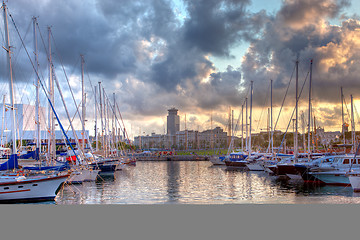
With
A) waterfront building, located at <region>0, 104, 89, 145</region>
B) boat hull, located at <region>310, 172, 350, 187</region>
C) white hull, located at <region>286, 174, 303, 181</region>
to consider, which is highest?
waterfront building, located at <region>0, 104, 89, 145</region>

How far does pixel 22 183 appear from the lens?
2402cm

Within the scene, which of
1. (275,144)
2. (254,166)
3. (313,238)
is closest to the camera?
(313,238)

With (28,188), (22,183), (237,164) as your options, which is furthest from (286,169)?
(22,183)

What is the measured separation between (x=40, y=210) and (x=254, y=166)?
47.8 m

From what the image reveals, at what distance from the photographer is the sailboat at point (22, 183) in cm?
2397

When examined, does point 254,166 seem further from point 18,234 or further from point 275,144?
point 275,144

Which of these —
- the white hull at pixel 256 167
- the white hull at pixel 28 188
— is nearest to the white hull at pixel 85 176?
the white hull at pixel 28 188

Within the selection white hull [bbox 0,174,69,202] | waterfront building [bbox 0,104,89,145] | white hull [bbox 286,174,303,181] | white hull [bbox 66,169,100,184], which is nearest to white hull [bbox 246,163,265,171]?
white hull [bbox 286,174,303,181]

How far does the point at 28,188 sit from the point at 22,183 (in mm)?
539

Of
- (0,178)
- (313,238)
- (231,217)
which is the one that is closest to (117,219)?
(231,217)

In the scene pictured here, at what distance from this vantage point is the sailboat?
2397 cm

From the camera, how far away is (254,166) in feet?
203

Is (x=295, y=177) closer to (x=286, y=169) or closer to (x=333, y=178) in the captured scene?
(x=286, y=169)

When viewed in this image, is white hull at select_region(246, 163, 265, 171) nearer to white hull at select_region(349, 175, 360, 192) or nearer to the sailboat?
white hull at select_region(349, 175, 360, 192)
